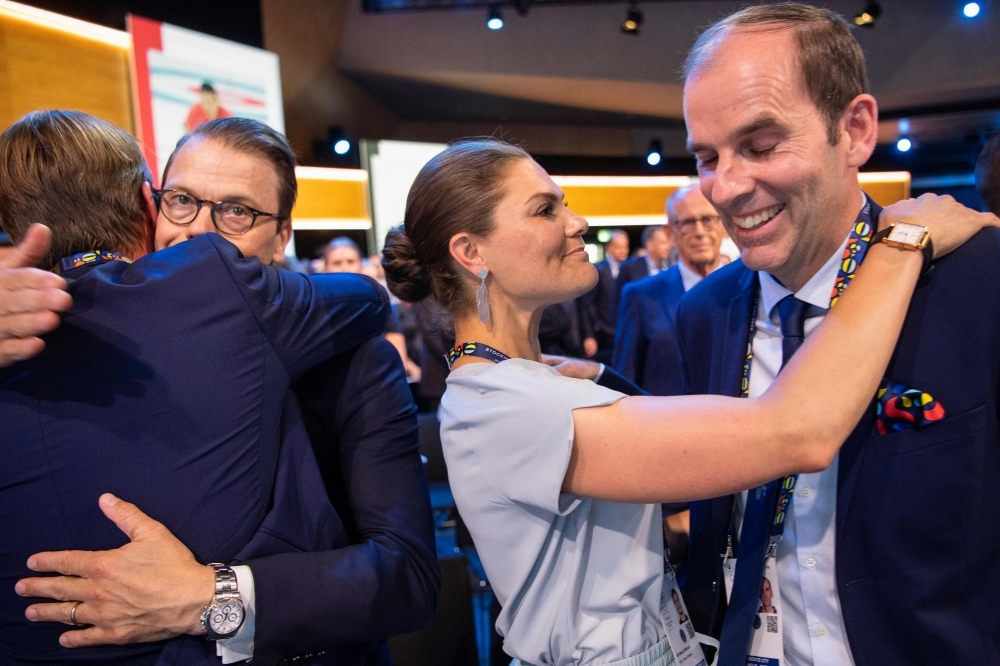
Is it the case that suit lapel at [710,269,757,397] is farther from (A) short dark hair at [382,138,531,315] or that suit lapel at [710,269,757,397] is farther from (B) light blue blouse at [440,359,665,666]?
(A) short dark hair at [382,138,531,315]

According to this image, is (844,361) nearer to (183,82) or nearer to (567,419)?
(567,419)

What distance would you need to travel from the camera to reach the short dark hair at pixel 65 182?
1.31 m

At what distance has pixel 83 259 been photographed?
4.33ft

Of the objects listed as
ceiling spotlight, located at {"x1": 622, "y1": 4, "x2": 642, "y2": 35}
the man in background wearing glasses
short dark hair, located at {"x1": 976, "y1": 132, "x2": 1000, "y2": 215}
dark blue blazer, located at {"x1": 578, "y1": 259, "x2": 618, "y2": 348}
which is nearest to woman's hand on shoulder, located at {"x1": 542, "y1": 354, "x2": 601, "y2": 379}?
short dark hair, located at {"x1": 976, "y1": 132, "x2": 1000, "y2": 215}

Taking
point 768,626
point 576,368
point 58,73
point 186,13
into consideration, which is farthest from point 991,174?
point 186,13

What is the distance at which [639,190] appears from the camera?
13453 millimetres

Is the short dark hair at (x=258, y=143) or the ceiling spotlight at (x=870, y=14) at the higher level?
the ceiling spotlight at (x=870, y=14)

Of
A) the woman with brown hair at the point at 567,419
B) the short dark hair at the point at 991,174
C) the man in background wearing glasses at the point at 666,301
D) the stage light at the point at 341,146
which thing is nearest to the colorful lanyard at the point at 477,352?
the woman with brown hair at the point at 567,419

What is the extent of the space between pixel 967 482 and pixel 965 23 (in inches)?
473

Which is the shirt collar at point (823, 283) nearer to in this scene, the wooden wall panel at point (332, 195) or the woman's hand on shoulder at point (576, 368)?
the woman's hand on shoulder at point (576, 368)

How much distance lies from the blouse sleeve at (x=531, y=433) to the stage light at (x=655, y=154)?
12.2 m

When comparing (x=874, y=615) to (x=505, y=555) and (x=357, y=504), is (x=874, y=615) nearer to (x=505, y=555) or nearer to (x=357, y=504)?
(x=505, y=555)

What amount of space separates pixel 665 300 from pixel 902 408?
7.92 feet

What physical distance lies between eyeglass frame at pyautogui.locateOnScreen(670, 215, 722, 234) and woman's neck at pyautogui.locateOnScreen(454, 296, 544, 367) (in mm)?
2266
